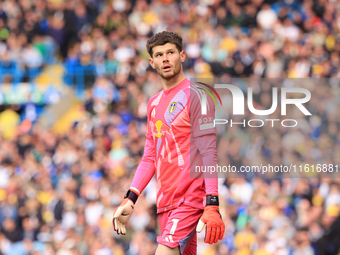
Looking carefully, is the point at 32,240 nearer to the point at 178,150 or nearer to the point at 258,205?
the point at 258,205

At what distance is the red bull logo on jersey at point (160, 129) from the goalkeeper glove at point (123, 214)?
55 centimetres

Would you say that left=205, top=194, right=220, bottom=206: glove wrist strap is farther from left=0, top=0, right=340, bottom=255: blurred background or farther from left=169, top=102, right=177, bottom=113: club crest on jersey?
left=0, top=0, right=340, bottom=255: blurred background

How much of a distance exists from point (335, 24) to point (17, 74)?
29.5 ft

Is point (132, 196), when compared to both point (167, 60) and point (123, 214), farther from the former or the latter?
point (167, 60)

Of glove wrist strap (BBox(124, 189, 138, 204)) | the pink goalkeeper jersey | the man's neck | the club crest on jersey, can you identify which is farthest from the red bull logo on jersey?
glove wrist strap (BBox(124, 189, 138, 204))

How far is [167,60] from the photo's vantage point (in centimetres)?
376

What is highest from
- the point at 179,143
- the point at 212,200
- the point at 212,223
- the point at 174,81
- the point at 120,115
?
the point at 174,81

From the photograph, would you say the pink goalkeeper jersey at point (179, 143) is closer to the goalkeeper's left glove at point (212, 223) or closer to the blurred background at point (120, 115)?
the goalkeeper's left glove at point (212, 223)

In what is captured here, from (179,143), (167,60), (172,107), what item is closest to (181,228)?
(179,143)

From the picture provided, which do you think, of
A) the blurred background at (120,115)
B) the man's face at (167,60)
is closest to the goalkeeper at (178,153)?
the man's face at (167,60)

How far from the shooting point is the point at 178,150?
146 inches

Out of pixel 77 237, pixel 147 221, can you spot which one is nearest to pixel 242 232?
pixel 147 221

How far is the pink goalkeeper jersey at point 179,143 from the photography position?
3.64 m

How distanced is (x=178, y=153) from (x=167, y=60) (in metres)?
0.77
